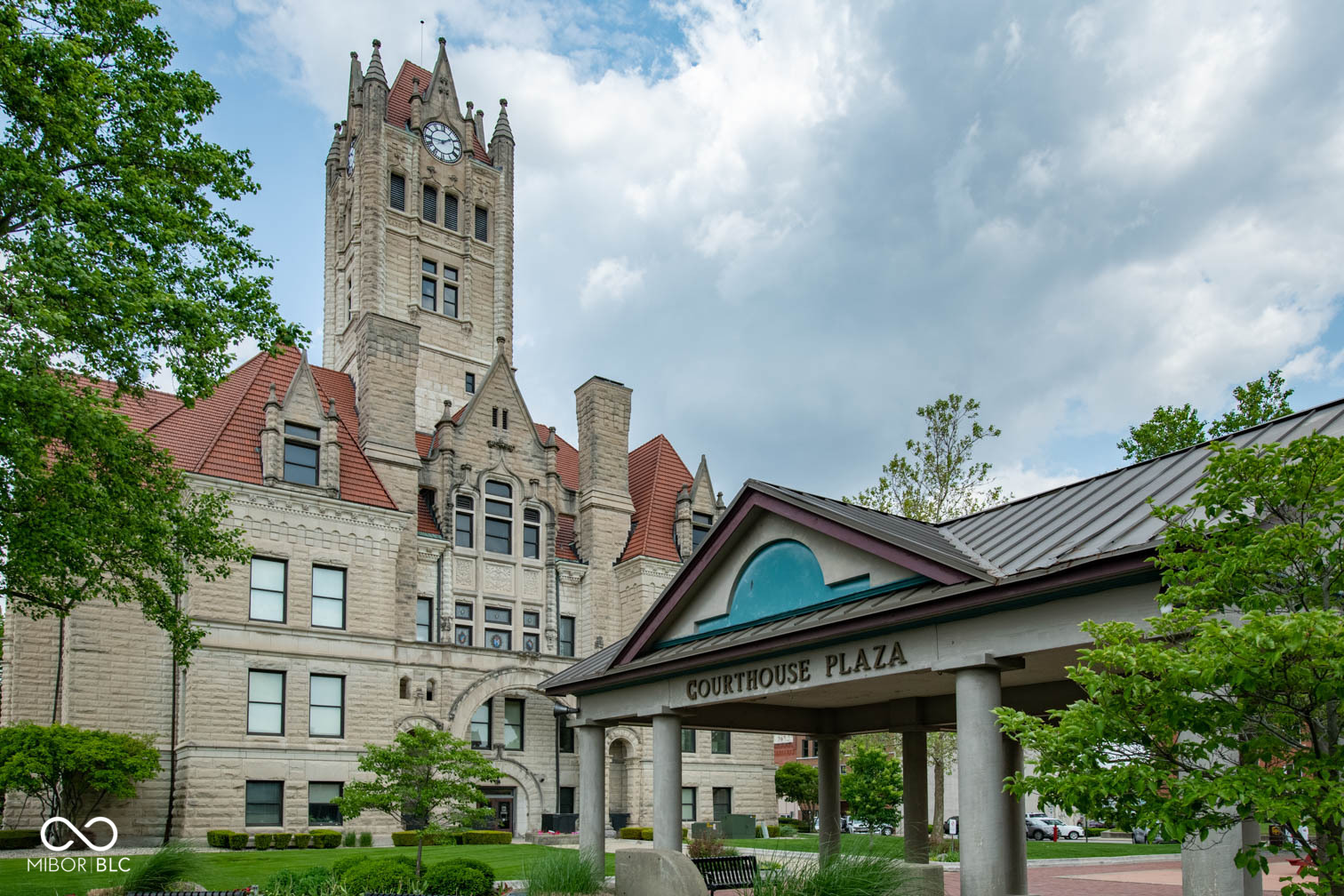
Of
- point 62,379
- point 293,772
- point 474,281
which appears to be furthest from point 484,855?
point 474,281

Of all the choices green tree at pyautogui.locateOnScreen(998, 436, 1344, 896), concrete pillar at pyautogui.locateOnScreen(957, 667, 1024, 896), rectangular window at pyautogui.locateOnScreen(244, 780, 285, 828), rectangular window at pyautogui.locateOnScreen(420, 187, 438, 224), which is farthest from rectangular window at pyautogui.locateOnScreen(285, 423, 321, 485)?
green tree at pyautogui.locateOnScreen(998, 436, 1344, 896)

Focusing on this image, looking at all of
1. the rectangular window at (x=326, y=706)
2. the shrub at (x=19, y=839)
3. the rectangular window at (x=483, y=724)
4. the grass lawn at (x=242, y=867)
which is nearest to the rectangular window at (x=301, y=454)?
the rectangular window at (x=326, y=706)

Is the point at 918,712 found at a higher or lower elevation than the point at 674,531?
lower

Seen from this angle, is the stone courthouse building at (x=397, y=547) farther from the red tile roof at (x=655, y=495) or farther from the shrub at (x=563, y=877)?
the shrub at (x=563, y=877)

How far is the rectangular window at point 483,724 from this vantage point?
144 feet

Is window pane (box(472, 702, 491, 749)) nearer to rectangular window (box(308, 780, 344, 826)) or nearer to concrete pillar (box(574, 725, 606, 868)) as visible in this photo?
rectangular window (box(308, 780, 344, 826))

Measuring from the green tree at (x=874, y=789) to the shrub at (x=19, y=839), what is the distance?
2669 cm

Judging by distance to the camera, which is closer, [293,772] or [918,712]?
[918,712]

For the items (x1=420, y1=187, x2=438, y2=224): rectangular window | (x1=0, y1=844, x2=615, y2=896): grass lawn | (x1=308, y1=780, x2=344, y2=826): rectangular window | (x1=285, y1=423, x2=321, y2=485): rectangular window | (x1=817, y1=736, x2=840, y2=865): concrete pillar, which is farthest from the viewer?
(x1=420, y1=187, x2=438, y2=224): rectangular window

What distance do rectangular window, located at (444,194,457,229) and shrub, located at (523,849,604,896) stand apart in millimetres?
42085

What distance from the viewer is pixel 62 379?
19.6 meters

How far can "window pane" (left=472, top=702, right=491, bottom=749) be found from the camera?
143 ft

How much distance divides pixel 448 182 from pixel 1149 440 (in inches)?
1357

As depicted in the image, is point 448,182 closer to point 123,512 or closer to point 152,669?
point 152,669
